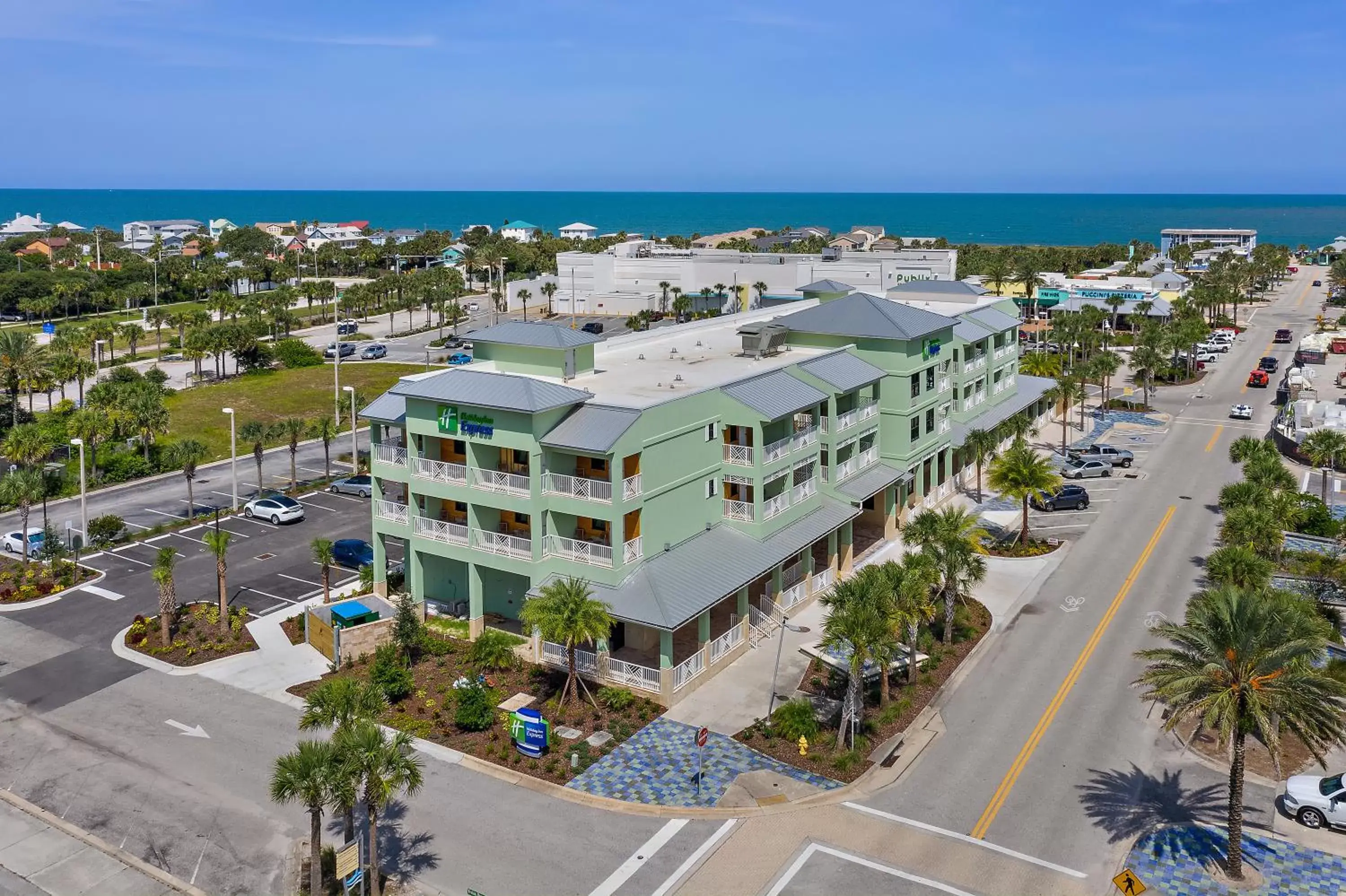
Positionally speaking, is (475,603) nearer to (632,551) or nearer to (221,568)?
(632,551)

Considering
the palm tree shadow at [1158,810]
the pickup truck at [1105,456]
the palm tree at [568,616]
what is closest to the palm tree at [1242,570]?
the palm tree shadow at [1158,810]

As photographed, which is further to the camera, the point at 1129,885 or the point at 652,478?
the point at 652,478

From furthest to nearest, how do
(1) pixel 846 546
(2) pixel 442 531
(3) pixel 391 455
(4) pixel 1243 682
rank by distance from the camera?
1. (1) pixel 846 546
2. (3) pixel 391 455
3. (2) pixel 442 531
4. (4) pixel 1243 682

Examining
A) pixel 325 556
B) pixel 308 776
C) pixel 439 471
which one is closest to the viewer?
pixel 308 776

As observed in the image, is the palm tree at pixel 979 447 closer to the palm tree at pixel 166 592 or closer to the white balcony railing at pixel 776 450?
the white balcony railing at pixel 776 450

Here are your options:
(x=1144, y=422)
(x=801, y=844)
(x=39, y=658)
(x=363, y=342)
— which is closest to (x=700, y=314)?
(x=363, y=342)

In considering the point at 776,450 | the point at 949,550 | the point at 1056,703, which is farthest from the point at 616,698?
the point at 1056,703

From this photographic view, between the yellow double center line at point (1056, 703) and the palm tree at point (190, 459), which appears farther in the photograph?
the palm tree at point (190, 459)
